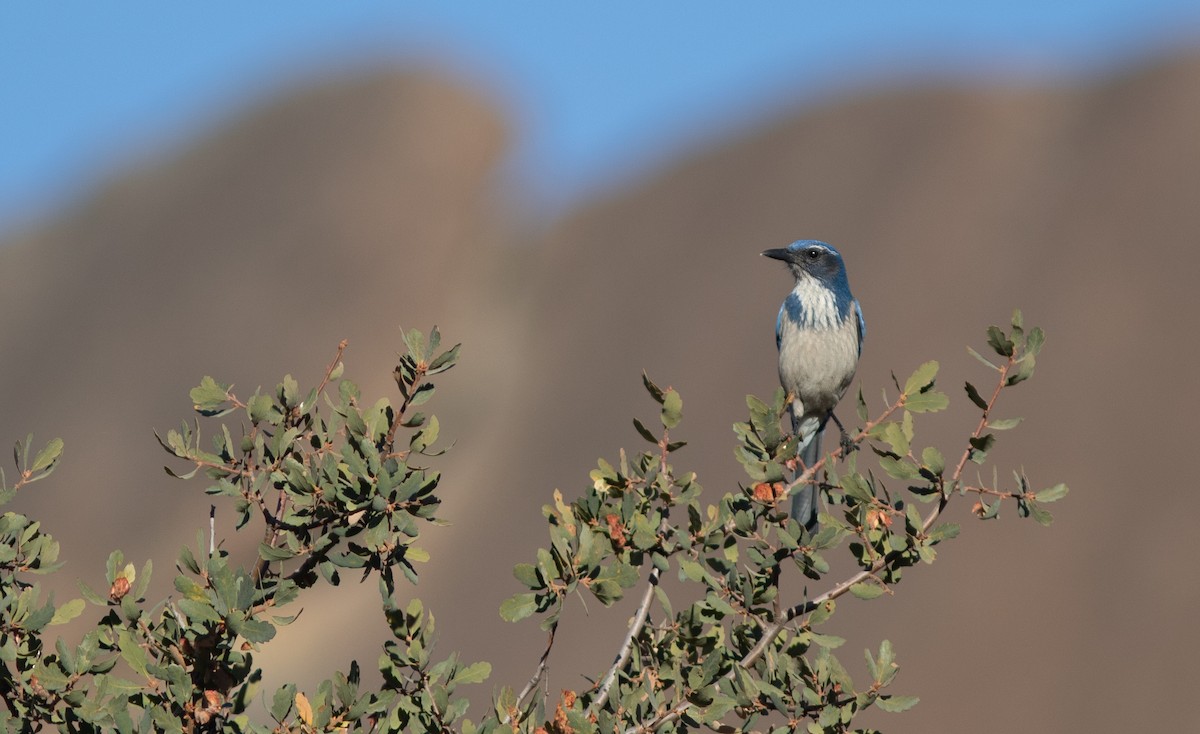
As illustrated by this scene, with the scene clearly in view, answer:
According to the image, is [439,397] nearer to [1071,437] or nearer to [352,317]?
[352,317]

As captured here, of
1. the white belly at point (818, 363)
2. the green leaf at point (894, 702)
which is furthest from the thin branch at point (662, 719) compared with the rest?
the white belly at point (818, 363)

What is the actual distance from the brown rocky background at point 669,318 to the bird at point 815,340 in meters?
13.5

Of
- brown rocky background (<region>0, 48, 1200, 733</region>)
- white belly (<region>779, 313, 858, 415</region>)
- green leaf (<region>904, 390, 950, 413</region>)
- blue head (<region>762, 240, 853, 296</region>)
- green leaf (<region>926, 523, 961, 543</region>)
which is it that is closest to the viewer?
green leaf (<region>926, 523, 961, 543</region>)

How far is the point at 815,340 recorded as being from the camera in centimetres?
814

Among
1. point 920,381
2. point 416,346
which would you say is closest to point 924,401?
point 920,381

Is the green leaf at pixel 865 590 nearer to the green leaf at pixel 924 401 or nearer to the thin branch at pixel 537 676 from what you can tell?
the green leaf at pixel 924 401

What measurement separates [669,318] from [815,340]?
28733 millimetres

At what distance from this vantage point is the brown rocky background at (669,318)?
22.3m

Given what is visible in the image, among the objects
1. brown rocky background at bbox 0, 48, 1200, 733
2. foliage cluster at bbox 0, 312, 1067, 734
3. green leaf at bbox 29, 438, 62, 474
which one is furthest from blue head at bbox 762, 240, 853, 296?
brown rocky background at bbox 0, 48, 1200, 733

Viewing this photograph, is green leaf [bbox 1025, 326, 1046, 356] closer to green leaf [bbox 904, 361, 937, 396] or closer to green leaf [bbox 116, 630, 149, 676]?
green leaf [bbox 904, 361, 937, 396]

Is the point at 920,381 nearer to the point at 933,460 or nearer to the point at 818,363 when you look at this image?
the point at 933,460

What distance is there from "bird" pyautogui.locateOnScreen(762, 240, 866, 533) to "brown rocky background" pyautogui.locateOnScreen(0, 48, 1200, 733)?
44.3 feet

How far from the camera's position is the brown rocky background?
22.3 metres

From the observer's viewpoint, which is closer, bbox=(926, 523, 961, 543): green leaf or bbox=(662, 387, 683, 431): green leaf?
bbox=(926, 523, 961, 543): green leaf
